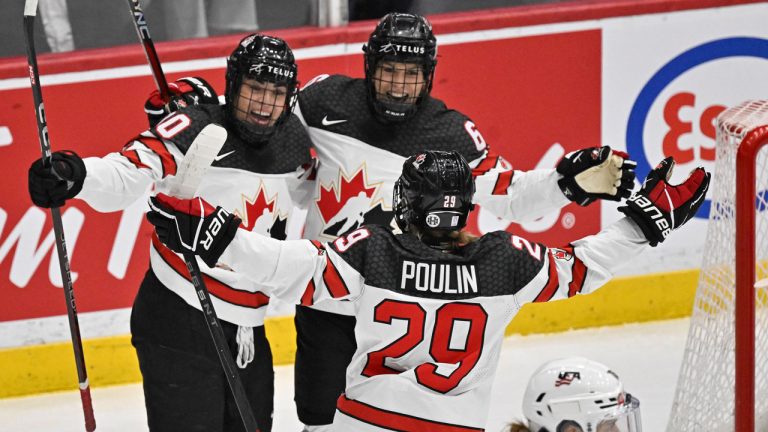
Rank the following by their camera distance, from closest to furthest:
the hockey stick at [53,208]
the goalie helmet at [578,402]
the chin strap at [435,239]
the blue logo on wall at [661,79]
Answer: the chin strap at [435,239]
the goalie helmet at [578,402]
the hockey stick at [53,208]
the blue logo on wall at [661,79]

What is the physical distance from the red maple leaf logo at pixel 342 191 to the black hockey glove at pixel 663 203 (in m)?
0.81

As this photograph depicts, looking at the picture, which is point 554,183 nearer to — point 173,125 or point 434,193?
point 434,193

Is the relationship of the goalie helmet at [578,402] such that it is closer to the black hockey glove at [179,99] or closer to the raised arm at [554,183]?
the raised arm at [554,183]

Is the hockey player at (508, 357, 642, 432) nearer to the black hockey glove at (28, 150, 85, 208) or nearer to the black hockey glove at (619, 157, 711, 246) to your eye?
the black hockey glove at (619, 157, 711, 246)

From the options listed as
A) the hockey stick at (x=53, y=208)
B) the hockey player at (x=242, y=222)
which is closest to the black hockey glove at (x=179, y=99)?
the hockey player at (x=242, y=222)

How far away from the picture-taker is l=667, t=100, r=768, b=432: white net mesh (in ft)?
9.96

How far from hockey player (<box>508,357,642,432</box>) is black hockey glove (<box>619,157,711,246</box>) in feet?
1.14

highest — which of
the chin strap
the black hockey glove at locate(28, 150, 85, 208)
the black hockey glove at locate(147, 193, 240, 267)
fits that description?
the black hockey glove at locate(28, 150, 85, 208)

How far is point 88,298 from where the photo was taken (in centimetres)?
448

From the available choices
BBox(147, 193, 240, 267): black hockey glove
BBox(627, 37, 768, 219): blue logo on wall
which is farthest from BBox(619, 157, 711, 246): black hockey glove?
BBox(627, 37, 768, 219): blue logo on wall

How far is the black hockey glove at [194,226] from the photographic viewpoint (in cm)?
244

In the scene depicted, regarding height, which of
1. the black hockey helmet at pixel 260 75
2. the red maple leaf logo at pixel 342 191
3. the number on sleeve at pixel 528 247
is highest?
the black hockey helmet at pixel 260 75

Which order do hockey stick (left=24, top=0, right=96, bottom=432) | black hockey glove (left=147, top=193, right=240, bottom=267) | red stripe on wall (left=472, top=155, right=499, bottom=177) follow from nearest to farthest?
black hockey glove (left=147, top=193, right=240, bottom=267) < hockey stick (left=24, top=0, right=96, bottom=432) < red stripe on wall (left=472, top=155, right=499, bottom=177)

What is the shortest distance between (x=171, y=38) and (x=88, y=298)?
99 centimetres
